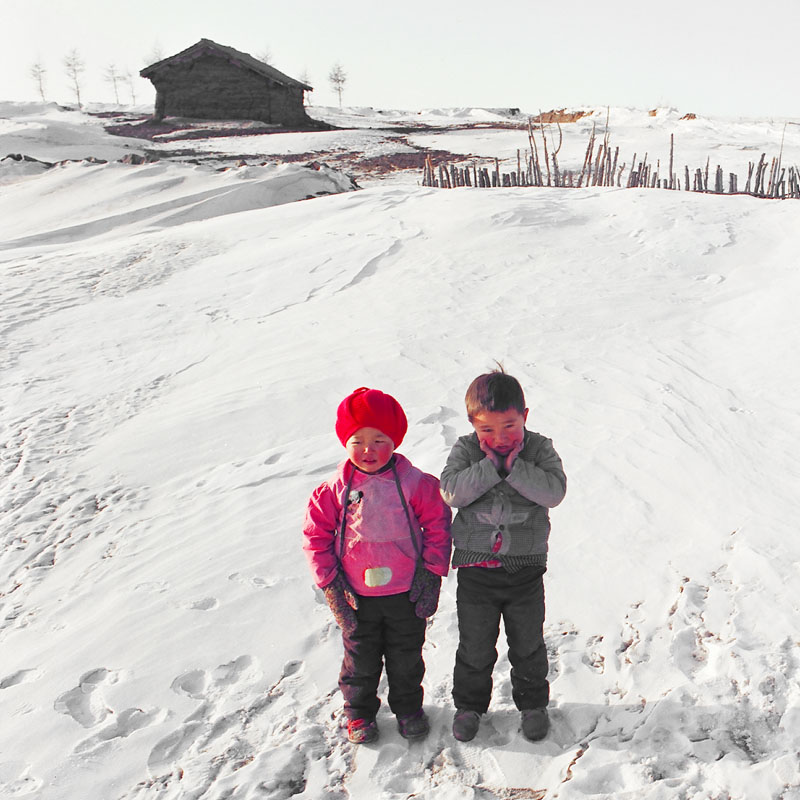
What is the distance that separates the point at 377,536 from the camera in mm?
2223

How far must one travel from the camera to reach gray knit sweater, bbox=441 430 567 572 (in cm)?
216

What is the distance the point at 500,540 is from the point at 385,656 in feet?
1.78

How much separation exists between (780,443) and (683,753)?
2.50 m

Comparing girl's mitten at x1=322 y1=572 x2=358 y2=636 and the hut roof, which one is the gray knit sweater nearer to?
girl's mitten at x1=322 y1=572 x2=358 y2=636

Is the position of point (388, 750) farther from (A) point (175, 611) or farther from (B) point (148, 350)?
(B) point (148, 350)

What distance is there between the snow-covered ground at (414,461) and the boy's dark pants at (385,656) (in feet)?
0.49

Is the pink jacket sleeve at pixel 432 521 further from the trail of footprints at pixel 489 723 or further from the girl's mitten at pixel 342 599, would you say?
the trail of footprints at pixel 489 723

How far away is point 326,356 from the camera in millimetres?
5707

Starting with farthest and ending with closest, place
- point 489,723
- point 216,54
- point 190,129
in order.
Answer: point 216,54, point 190,129, point 489,723

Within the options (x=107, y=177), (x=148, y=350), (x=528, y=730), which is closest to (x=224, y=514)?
(x=528, y=730)

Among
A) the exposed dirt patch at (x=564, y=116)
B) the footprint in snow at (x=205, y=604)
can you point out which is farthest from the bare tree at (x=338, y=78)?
the footprint in snow at (x=205, y=604)

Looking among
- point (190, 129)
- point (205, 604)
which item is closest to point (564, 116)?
point (190, 129)

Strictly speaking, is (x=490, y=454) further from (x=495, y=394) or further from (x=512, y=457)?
(x=495, y=394)

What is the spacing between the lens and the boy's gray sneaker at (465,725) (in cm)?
232
